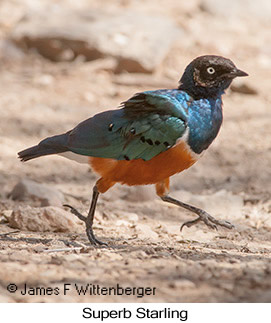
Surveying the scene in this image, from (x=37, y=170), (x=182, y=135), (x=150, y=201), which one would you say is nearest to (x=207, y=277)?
(x=182, y=135)

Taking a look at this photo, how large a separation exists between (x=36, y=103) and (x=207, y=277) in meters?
6.02

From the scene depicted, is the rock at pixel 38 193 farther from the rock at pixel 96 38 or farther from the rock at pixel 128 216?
the rock at pixel 96 38

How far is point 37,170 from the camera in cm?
776

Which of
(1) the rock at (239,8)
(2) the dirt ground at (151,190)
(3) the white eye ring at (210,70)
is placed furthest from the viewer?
(1) the rock at (239,8)

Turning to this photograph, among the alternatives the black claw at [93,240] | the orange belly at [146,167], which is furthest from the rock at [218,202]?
the black claw at [93,240]

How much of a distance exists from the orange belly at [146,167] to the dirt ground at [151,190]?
1.65ft

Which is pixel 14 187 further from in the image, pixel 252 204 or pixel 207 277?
pixel 207 277

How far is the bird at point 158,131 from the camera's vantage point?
5.33 metres

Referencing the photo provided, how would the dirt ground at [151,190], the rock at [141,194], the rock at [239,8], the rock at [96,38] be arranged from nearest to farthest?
the dirt ground at [151,190] < the rock at [141,194] < the rock at [96,38] < the rock at [239,8]

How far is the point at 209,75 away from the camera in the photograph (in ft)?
17.9

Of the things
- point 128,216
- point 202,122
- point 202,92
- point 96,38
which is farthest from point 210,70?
point 96,38

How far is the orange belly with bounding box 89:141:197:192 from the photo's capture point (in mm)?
5324

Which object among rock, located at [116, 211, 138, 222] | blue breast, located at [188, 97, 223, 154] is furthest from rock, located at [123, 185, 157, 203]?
blue breast, located at [188, 97, 223, 154]

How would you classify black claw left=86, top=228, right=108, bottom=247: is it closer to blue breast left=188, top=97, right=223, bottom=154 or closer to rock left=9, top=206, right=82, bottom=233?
rock left=9, top=206, right=82, bottom=233
